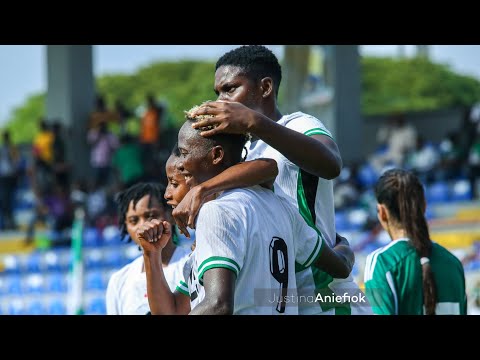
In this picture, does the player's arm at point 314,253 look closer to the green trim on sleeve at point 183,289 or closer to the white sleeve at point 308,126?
the white sleeve at point 308,126

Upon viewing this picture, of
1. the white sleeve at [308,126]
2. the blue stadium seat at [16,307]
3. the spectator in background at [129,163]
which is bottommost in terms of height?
the white sleeve at [308,126]

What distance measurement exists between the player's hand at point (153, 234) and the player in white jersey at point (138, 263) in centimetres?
123

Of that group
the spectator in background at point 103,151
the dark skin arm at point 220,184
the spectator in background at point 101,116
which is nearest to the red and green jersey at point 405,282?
the dark skin arm at point 220,184

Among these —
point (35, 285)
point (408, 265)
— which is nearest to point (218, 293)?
point (408, 265)

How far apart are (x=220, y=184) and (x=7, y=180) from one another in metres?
14.2

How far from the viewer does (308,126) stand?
12.5 feet

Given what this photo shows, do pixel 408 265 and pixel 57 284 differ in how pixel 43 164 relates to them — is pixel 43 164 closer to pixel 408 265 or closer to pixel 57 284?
pixel 57 284

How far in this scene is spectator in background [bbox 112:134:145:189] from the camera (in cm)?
1568

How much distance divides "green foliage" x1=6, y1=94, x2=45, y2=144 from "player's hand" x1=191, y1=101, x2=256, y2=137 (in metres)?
44.0

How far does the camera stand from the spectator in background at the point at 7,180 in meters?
16.9

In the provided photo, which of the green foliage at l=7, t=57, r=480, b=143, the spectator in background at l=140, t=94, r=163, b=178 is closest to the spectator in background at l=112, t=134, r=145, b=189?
the spectator in background at l=140, t=94, r=163, b=178

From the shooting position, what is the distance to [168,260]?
504 centimetres
